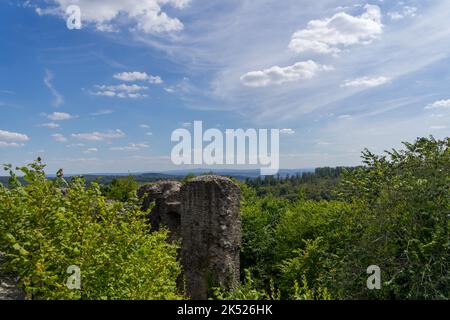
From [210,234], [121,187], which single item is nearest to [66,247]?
[210,234]

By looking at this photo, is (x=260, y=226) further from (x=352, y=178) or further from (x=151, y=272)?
(x=151, y=272)

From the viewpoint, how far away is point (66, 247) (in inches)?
268

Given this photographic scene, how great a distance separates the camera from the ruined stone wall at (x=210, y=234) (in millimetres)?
17031

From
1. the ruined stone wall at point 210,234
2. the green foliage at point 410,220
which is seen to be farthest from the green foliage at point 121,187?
the green foliage at point 410,220

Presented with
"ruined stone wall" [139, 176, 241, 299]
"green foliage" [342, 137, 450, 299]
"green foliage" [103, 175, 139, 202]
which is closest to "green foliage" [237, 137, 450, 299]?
"green foliage" [342, 137, 450, 299]

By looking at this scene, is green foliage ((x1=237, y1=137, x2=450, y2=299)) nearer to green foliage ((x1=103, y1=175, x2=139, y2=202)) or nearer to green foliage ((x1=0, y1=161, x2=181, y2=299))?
green foliage ((x1=0, y1=161, x2=181, y2=299))

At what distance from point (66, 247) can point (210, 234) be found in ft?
35.3

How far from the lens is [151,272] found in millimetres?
8125

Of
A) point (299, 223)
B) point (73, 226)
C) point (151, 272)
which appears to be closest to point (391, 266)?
point (151, 272)

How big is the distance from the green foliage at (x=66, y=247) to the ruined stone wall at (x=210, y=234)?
27.7ft

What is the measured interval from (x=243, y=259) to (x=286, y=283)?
238 inches

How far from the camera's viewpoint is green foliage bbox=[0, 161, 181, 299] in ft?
21.5

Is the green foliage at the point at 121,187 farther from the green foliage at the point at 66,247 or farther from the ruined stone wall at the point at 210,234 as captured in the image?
the green foliage at the point at 66,247

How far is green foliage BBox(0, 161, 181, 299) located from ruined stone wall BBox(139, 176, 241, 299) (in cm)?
845
